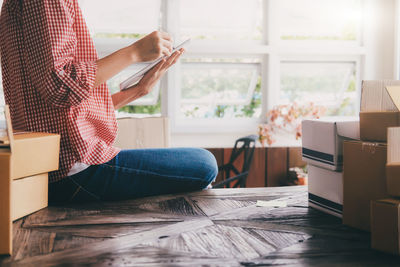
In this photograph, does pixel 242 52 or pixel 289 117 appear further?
pixel 242 52

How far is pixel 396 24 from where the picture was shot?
3295 millimetres

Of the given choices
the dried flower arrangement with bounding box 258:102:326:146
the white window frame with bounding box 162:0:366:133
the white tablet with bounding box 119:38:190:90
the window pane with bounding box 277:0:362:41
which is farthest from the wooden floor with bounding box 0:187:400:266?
the window pane with bounding box 277:0:362:41

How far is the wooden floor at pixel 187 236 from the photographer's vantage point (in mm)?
943

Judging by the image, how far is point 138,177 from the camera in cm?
147

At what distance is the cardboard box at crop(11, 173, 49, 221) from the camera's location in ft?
4.00

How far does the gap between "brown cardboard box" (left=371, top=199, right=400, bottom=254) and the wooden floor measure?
26 millimetres

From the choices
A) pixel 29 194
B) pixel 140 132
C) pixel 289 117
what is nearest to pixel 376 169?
pixel 29 194

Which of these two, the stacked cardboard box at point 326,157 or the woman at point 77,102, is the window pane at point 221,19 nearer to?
the woman at point 77,102

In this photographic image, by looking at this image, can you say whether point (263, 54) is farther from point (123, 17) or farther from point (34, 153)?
point (34, 153)

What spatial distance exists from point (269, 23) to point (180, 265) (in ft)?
8.74

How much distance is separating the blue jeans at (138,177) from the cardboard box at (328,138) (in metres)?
0.42

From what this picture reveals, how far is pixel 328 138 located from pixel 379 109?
18 centimetres

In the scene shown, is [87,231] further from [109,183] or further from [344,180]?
[344,180]

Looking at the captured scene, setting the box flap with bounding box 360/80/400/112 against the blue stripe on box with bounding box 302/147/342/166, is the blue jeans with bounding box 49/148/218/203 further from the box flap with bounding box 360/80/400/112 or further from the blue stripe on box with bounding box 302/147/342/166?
the box flap with bounding box 360/80/400/112
